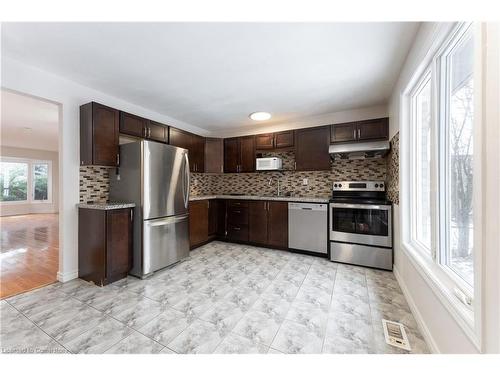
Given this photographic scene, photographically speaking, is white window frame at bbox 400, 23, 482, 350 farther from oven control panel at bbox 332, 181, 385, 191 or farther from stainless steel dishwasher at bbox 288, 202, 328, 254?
stainless steel dishwasher at bbox 288, 202, 328, 254

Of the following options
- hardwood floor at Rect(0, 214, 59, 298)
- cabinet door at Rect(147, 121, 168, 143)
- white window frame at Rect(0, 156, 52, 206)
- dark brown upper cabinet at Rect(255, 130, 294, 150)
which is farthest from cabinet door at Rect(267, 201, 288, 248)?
white window frame at Rect(0, 156, 52, 206)

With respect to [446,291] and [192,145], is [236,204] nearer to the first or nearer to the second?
[192,145]

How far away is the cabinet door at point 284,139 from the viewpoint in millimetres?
3822

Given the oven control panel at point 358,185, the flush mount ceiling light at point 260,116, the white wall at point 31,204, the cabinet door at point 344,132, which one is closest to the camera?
the oven control panel at point 358,185

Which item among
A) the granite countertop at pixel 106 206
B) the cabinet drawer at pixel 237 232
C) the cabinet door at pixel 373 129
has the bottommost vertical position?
the cabinet drawer at pixel 237 232

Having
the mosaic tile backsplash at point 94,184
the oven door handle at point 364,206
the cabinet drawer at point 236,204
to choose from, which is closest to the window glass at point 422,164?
the oven door handle at point 364,206

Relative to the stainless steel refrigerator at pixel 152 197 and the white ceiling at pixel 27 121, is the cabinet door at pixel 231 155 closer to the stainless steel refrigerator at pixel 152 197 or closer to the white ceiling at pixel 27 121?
the stainless steel refrigerator at pixel 152 197

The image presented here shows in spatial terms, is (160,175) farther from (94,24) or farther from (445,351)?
(445,351)

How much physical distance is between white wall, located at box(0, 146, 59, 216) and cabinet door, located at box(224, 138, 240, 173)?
7987 millimetres

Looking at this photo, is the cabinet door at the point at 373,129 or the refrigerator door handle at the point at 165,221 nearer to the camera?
the refrigerator door handle at the point at 165,221

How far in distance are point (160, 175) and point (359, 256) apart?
3.00 metres

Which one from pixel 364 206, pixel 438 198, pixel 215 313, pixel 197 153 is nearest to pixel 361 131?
pixel 364 206

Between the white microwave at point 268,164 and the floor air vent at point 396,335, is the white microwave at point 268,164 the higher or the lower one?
the higher one

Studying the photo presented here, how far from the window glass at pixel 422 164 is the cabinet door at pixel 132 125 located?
11.1ft
